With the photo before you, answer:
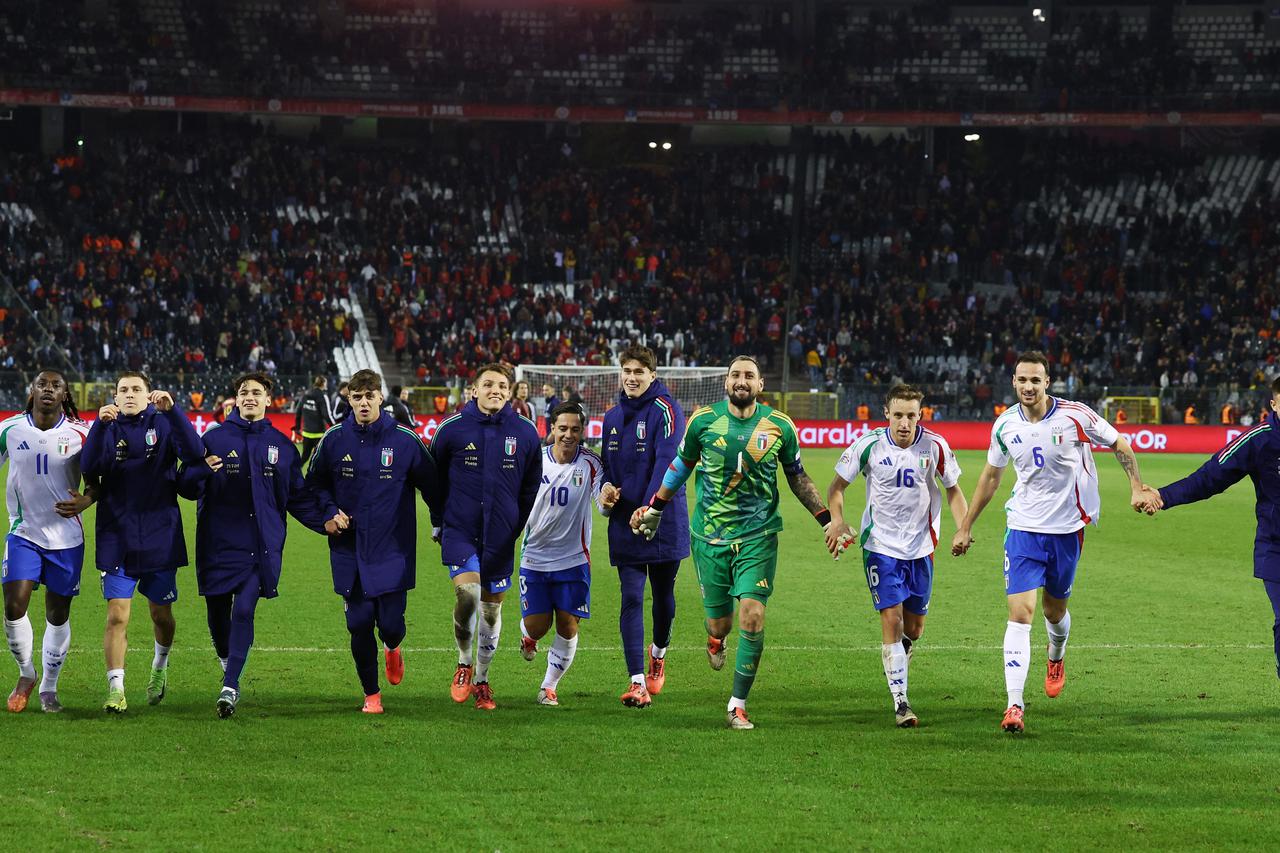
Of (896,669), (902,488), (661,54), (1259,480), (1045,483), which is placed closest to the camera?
(1259,480)

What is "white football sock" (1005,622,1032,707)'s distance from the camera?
29.5 ft

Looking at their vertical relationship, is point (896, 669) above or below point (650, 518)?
below

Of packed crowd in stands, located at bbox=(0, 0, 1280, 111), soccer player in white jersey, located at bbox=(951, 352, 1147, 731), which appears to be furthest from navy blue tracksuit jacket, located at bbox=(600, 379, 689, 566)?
packed crowd in stands, located at bbox=(0, 0, 1280, 111)

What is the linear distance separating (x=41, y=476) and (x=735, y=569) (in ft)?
14.7

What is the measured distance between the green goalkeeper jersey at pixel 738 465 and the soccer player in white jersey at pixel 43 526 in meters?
3.89

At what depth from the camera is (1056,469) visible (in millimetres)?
9672

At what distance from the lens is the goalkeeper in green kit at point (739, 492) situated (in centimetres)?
912

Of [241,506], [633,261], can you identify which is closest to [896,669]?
[241,506]

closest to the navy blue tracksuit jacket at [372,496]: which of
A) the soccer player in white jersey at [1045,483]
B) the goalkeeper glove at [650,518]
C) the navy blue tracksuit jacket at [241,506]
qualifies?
the navy blue tracksuit jacket at [241,506]

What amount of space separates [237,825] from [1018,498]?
215 inches

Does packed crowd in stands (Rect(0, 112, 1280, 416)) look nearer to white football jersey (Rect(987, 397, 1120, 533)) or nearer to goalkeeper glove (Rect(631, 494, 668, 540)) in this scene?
white football jersey (Rect(987, 397, 1120, 533))

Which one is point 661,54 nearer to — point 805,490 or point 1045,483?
point 1045,483

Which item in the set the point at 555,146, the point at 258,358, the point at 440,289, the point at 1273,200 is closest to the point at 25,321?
the point at 258,358

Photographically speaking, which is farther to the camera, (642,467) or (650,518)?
(642,467)
